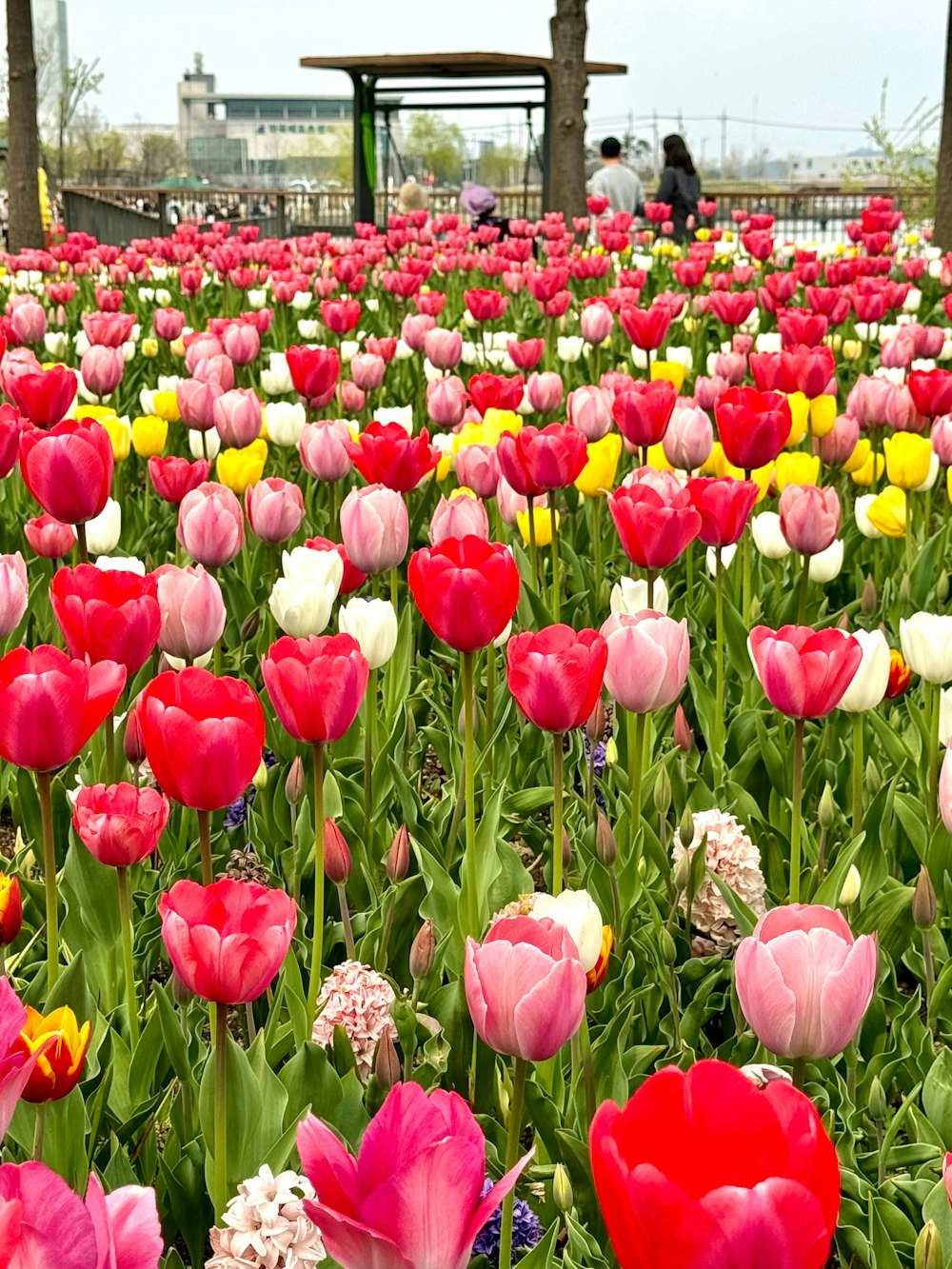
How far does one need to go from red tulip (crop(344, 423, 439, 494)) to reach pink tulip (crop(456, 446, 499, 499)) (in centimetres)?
37

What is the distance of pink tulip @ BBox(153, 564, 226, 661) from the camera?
2.04 m

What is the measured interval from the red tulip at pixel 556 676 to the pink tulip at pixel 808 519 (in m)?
1.21

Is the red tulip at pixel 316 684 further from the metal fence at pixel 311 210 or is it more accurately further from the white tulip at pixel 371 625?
the metal fence at pixel 311 210

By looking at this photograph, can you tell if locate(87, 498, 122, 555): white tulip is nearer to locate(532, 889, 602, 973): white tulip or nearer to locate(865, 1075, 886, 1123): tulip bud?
locate(532, 889, 602, 973): white tulip

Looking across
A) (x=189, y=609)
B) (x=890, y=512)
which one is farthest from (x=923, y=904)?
(x=890, y=512)

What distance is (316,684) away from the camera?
59.9 inches

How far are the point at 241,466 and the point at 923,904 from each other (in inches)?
85.1

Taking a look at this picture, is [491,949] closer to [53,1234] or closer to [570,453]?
[53,1234]

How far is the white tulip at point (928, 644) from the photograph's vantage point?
211 cm

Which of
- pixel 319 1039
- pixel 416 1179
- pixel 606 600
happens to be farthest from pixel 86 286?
pixel 416 1179

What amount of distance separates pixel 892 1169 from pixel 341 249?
10106mm

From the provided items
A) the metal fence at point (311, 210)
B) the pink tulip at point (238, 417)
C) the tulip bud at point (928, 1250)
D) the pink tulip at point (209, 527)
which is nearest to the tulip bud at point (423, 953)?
the tulip bud at point (928, 1250)

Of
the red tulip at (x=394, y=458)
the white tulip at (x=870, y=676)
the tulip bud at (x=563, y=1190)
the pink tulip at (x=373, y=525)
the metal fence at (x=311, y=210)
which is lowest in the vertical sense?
the tulip bud at (x=563, y=1190)

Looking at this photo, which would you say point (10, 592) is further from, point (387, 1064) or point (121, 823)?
point (387, 1064)
